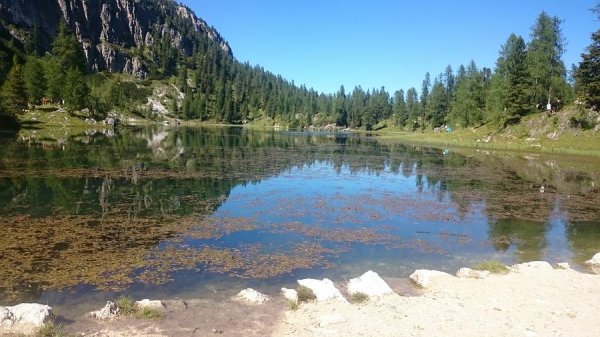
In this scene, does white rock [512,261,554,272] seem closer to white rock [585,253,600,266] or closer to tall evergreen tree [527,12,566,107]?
white rock [585,253,600,266]

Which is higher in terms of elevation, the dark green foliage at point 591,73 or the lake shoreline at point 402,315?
the dark green foliage at point 591,73

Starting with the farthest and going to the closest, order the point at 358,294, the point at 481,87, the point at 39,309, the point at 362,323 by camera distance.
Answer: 1. the point at 481,87
2. the point at 358,294
3. the point at 362,323
4. the point at 39,309

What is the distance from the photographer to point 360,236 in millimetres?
20969

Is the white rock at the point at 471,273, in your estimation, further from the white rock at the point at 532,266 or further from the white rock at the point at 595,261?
the white rock at the point at 595,261

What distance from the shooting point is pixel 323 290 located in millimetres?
13023

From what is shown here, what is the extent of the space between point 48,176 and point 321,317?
2921cm

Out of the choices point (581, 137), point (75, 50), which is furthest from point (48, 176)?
point (75, 50)

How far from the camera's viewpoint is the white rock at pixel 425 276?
47.6 ft

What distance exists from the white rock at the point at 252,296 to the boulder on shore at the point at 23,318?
16.9 ft

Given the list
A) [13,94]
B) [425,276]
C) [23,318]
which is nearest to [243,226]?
[425,276]

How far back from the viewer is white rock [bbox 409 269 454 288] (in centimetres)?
1451

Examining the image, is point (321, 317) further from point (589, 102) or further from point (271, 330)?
point (589, 102)

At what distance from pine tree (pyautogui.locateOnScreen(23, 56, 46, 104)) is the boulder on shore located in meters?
106

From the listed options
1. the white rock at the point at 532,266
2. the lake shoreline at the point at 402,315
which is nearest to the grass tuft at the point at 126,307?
the lake shoreline at the point at 402,315
